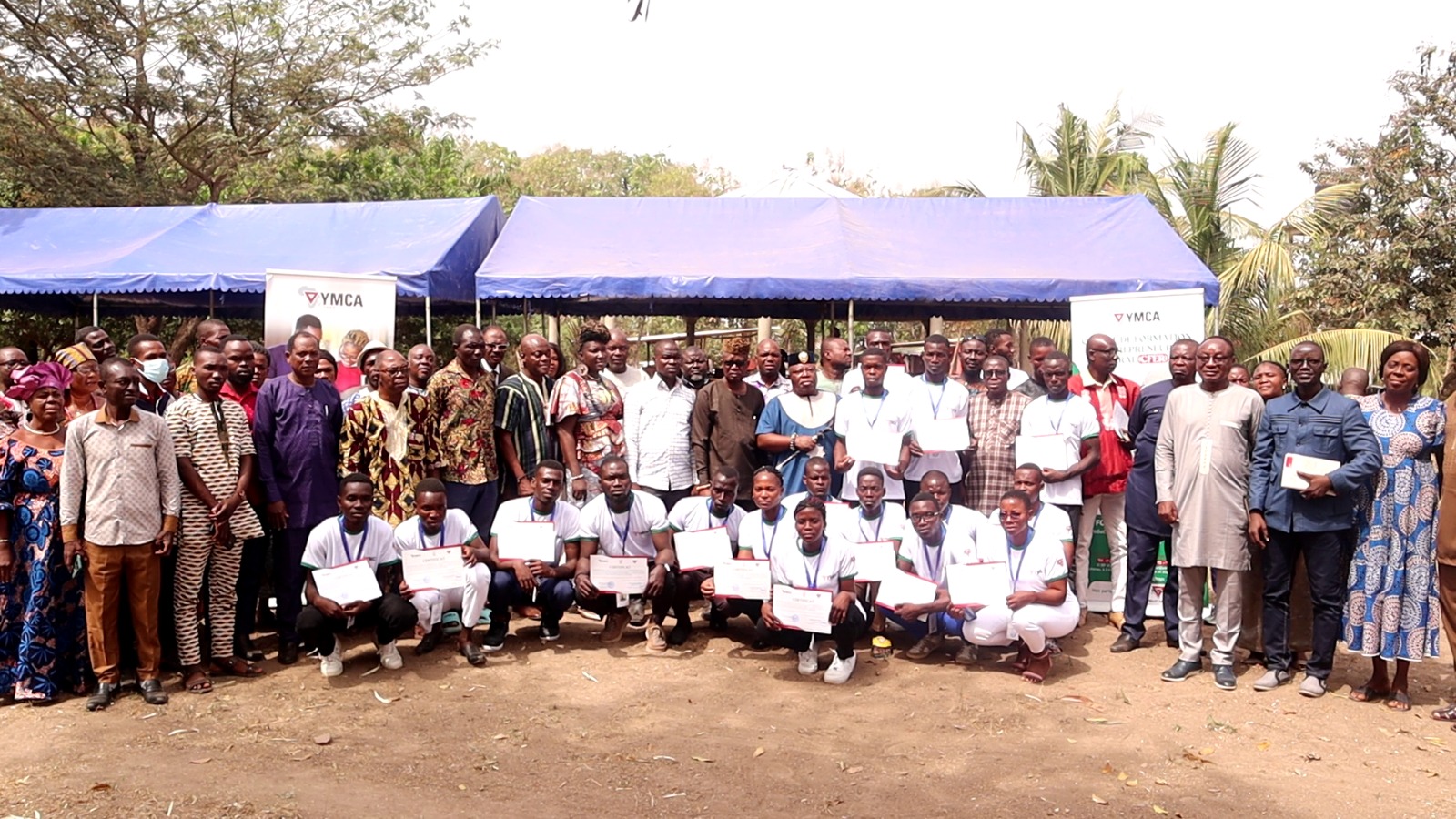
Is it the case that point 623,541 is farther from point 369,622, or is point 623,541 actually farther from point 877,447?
point 877,447

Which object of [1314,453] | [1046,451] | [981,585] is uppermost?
[1314,453]

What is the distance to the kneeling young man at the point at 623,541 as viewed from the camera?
628 cm

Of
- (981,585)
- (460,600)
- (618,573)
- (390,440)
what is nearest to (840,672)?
(981,585)

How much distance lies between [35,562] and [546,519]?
248 cm

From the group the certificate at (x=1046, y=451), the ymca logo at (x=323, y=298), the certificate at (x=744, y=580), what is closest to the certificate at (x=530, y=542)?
the certificate at (x=744, y=580)

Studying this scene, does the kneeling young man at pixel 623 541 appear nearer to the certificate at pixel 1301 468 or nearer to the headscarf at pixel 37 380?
the headscarf at pixel 37 380

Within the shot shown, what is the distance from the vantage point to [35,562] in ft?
16.7

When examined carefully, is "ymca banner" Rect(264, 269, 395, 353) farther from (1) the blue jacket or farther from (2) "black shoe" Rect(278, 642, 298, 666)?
(1) the blue jacket

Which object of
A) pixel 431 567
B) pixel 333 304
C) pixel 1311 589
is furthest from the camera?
pixel 333 304

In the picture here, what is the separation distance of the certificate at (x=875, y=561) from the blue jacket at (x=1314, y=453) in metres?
1.86

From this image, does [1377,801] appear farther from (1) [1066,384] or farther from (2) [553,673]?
(2) [553,673]

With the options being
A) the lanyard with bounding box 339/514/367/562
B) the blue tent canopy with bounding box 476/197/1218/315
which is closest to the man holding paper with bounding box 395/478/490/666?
the lanyard with bounding box 339/514/367/562

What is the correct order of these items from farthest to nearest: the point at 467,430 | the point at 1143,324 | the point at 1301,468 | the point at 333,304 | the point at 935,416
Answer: the point at 333,304
the point at 1143,324
the point at 935,416
the point at 467,430
the point at 1301,468

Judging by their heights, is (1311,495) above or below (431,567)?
above
